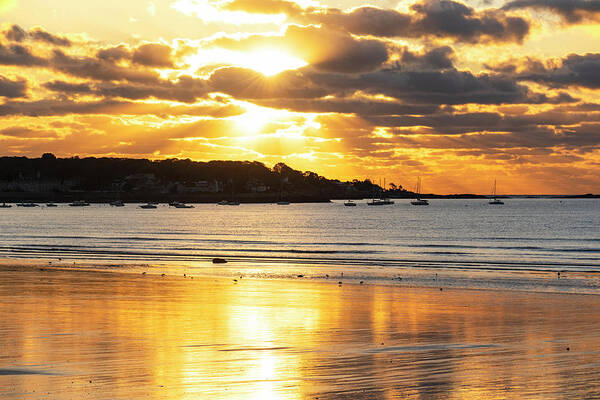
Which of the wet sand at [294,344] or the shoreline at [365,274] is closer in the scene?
the wet sand at [294,344]

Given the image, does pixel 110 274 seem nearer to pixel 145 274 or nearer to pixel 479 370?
pixel 145 274

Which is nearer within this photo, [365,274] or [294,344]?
[294,344]

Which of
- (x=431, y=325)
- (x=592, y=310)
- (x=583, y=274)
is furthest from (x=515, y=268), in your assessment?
(x=431, y=325)

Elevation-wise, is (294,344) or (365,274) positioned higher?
(294,344)

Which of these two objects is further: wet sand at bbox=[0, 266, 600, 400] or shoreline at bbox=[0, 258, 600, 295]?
shoreline at bbox=[0, 258, 600, 295]

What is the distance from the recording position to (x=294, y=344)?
20078 millimetres

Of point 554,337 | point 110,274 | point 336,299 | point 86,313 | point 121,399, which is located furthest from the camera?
point 110,274

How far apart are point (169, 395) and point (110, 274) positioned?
1162 inches

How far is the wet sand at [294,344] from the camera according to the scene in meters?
15.2

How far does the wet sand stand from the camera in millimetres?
15164

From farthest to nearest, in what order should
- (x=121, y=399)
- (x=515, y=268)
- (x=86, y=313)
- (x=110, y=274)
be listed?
(x=515, y=268) < (x=110, y=274) < (x=86, y=313) < (x=121, y=399)

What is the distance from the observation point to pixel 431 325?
936 inches

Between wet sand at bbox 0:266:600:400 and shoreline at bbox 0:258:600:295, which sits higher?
wet sand at bbox 0:266:600:400

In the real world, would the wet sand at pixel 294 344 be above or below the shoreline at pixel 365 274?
above
